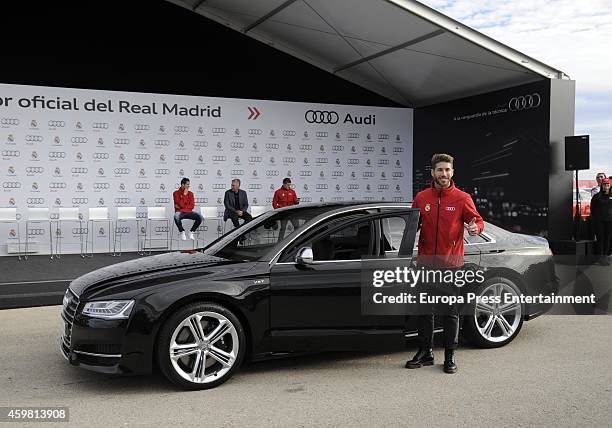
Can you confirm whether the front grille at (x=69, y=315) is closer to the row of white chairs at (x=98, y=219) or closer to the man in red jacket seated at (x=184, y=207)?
the row of white chairs at (x=98, y=219)

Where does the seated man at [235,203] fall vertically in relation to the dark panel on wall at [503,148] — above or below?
below

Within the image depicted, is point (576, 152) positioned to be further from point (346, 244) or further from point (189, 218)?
point (346, 244)

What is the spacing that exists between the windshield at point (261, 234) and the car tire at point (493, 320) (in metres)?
1.68

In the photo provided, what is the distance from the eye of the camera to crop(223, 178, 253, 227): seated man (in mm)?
14781

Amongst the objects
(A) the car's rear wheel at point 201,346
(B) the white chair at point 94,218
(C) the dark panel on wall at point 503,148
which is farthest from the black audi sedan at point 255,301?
(B) the white chair at point 94,218

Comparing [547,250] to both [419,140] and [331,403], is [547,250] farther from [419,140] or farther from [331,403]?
[419,140]

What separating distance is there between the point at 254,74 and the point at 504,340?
40.7ft

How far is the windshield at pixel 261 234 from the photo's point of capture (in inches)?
205

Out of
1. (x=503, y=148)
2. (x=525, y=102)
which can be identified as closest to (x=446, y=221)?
(x=525, y=102)

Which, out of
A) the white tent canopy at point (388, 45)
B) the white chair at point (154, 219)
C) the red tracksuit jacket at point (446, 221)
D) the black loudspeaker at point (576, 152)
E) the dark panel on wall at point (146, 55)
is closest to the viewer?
the red tracksuit jacket at point (446, 221)

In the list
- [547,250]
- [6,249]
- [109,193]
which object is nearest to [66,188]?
[109,193]

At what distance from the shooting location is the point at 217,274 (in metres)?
4.75

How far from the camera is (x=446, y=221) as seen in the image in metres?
4.99

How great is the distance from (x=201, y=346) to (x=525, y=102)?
457 inches
